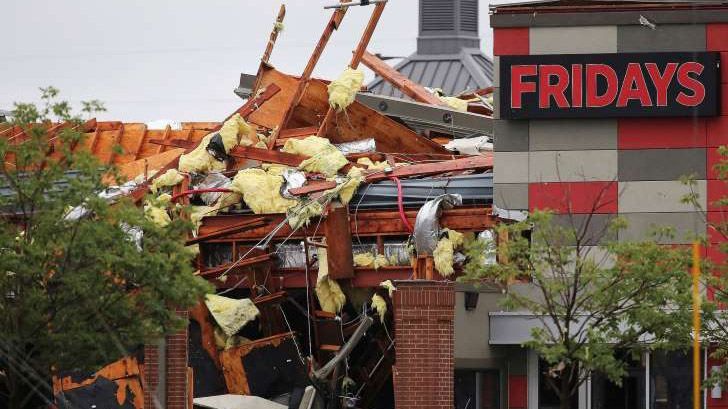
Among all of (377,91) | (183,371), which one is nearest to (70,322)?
(183,371)

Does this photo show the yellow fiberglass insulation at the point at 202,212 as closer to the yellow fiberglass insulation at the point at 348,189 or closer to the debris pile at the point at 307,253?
the debris pile at the point at 307,253

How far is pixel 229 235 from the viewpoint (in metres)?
36.2

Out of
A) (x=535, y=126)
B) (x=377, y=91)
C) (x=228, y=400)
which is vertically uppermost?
(x=377, y=91)

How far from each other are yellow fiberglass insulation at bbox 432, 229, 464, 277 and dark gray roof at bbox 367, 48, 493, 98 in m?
48.8

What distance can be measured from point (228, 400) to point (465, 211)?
18.3ft

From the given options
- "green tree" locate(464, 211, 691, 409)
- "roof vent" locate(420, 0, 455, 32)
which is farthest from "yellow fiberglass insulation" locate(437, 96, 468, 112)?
"roof vent" locate(420, 0, 455, 32)

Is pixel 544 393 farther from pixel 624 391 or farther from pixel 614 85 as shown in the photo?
pixel 614 85

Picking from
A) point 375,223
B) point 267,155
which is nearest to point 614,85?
point 375,223

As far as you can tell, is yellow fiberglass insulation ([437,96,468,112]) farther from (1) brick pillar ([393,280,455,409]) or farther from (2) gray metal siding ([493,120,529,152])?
(1) brick pillar ([393,280,455,409])

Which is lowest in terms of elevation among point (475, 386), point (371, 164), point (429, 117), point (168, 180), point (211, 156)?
point (475, 386)

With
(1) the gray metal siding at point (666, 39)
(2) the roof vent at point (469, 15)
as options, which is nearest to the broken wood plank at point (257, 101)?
(1) the gray metal siding at point (666, 39)

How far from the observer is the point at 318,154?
1495 inches

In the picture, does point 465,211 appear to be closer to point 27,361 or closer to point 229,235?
point 229,235

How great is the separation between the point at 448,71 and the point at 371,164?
52.4 m
